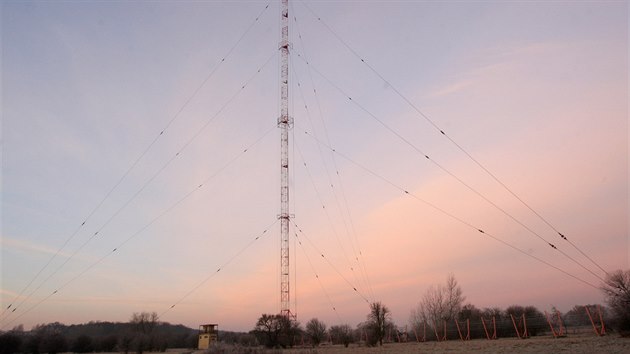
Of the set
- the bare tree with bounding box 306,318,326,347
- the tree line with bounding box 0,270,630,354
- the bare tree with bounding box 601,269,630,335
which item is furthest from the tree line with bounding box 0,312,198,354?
the bare tree with bounding box 601,269,630,335

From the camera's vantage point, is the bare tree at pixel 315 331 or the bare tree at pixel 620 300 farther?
the bare tree at pixel 315 331

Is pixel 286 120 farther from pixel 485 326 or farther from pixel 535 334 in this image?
pixel 535 334

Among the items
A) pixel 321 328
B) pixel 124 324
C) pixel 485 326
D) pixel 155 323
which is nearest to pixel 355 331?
pixel 321 328

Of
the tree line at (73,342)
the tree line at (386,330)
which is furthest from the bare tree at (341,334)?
the tree line at (73,342)

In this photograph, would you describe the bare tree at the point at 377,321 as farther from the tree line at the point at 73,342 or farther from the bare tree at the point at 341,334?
the tree line at the point at 73,342

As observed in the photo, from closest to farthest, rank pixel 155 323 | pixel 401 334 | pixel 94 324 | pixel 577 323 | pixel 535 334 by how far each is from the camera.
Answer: pixel 577 323, pixel 535 334, pixel 401 334, pixel 155 323, pixel 94 324

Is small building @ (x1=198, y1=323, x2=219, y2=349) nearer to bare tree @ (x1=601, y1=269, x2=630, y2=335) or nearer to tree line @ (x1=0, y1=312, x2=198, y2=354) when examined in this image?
tree line @ (x1=0, y1=312, x2=198, y2=354)

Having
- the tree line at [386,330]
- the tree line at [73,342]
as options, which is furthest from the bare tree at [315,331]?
the tree line at [73,342]

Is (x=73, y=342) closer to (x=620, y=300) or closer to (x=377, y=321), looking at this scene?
(x=377, y=321)

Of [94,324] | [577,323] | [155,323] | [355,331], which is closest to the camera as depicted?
[577,323]

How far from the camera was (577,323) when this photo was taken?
53156 millimetres

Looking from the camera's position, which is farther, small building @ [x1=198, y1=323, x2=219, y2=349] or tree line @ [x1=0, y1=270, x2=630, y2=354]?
small building @ [x1=198, y1=323, x2=219, y2=349]

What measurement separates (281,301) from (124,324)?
113138 mm

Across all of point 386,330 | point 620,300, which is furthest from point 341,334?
point 620,300
